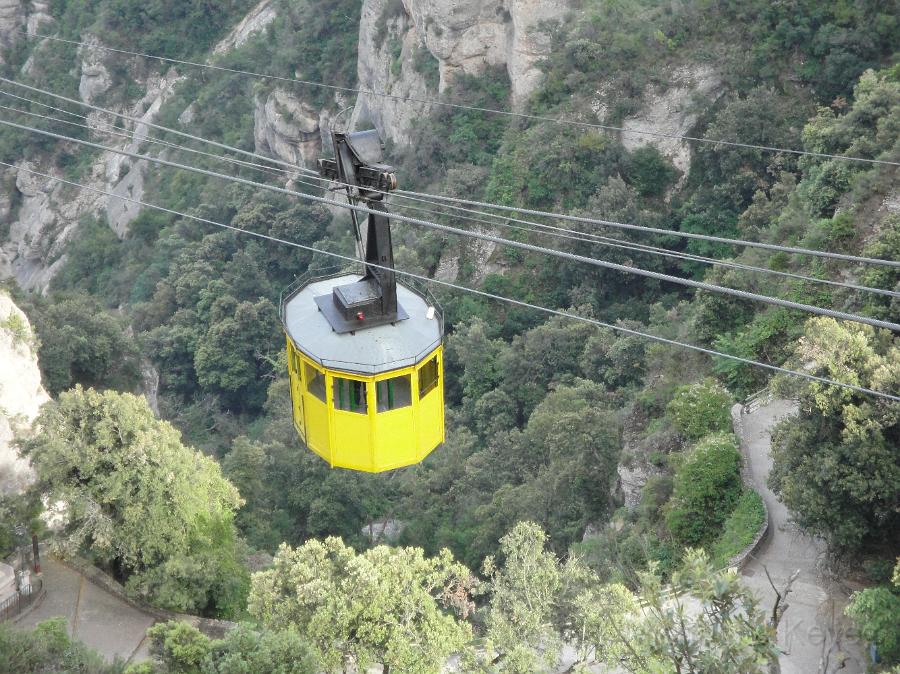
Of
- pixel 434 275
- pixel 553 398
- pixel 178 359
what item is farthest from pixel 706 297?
pixel 178 359

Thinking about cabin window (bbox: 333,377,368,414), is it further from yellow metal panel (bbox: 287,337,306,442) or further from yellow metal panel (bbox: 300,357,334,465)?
yellow metal panel (bbox: 287,337,306,442)

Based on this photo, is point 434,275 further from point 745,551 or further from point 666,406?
point 745,551

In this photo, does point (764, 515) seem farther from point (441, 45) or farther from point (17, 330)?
point (441, 45)

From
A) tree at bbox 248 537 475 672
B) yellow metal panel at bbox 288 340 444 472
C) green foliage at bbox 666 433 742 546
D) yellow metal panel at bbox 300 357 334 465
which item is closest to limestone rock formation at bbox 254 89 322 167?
green foliage at bbox 666 433 742 546

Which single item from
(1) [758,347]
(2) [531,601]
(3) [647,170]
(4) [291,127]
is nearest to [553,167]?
(3) [647,170]

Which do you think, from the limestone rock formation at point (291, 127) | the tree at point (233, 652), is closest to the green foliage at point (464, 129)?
the limestone rock formation at point (291, 127)
